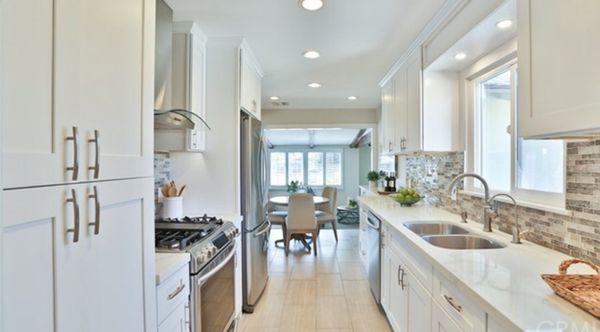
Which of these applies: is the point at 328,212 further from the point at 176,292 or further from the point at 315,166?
the point at 315,166

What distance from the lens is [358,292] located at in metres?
3.31

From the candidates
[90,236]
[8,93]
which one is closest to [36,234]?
[90,236]

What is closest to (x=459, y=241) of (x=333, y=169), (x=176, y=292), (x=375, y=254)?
(x=375, y=254)

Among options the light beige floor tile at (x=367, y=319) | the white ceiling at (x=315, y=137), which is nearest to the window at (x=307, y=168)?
the white ceiling at (x=315, y=137)

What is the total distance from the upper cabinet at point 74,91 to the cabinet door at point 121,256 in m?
0.07

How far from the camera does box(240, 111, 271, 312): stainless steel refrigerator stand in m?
2.78

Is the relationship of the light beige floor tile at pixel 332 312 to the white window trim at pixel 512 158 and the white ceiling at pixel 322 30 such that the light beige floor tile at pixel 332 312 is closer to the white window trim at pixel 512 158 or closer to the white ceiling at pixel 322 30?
the white window trim at pixel 512 158

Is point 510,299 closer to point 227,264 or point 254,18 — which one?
point 227,264

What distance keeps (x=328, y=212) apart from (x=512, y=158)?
13.2 feet

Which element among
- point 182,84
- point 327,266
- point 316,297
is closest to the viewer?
point 182,84

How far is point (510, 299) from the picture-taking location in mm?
982

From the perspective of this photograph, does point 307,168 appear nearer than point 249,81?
No

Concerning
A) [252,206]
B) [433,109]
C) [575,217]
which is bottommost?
[252,206]

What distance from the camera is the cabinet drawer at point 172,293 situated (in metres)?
1.35
